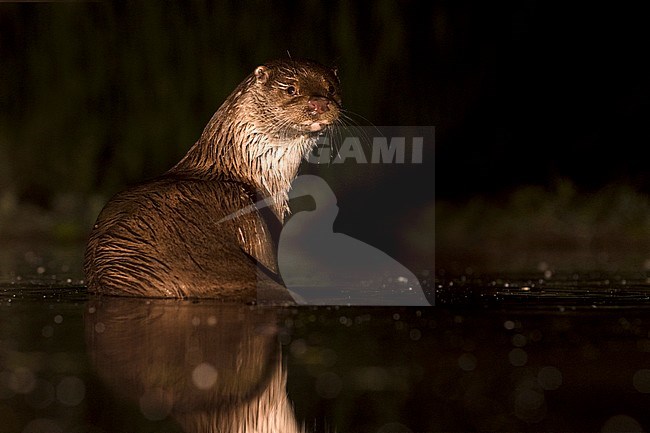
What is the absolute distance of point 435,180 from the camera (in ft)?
38.1

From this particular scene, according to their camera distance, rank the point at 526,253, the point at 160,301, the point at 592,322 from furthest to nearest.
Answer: the point at 526,253, the point at 160,301, the point at 592,322

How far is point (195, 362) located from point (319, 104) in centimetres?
261

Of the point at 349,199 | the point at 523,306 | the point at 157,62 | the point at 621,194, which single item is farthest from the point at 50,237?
the point at 523,306

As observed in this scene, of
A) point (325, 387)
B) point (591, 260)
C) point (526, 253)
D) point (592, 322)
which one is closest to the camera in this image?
point (325, 387)

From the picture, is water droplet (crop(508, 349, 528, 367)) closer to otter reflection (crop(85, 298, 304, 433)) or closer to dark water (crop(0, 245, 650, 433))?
dark water (crop(0, 245, 650, 433))

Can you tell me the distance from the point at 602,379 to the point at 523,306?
7.07 ft

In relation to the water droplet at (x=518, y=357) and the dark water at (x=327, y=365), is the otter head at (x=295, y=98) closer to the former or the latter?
the dark water at (x=327, y=365)

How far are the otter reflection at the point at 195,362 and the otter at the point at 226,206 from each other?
8.6 inches

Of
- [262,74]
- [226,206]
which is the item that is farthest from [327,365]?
[262,74]

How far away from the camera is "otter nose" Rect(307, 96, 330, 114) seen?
6.67 meters

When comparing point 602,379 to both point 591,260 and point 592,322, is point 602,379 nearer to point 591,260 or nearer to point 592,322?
point 592,322

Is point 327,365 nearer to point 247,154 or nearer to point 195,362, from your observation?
point 195,362

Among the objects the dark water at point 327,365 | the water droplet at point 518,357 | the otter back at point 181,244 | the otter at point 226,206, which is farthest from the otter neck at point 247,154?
the water droplet at point 518,357

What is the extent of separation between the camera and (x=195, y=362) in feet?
14.3
